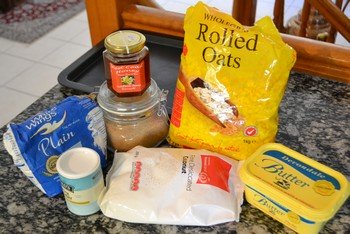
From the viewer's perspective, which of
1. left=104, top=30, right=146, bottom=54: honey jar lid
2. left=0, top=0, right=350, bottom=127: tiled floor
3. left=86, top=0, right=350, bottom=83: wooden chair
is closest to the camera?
left=104, top=30, right=146, bottom=54: honey jar lid

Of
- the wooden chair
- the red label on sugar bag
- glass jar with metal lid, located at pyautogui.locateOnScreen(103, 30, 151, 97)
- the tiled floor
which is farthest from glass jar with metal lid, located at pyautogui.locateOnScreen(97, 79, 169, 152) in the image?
the tiled floor

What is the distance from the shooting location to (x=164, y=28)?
112cm

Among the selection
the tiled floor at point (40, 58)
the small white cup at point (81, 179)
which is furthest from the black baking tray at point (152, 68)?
the tiled floor at point (40, 58)

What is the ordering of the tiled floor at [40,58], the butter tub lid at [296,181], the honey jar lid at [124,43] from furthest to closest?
1. the tiled floor at [40,58]
2. the honey jar lid at [124,43]
3. the butter tub lid at [296,181]

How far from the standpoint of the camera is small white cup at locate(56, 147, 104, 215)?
0.65 m

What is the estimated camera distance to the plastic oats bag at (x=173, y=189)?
0.67m

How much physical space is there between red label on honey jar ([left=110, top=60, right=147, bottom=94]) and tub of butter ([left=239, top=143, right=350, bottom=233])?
238 mm

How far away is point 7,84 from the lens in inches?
90.6

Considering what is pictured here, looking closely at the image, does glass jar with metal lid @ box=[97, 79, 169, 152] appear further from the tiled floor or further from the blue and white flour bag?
the tiled floor

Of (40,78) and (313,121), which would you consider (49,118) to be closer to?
(313,121)

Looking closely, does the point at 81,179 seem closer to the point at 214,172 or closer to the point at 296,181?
the point at 214,172

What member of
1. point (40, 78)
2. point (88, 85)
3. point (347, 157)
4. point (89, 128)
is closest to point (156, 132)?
point (89, 128)

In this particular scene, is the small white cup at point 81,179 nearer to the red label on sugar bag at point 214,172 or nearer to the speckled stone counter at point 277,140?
the speckled stone counter at point 277,140

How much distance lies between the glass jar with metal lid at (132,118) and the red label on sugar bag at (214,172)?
0.12m
